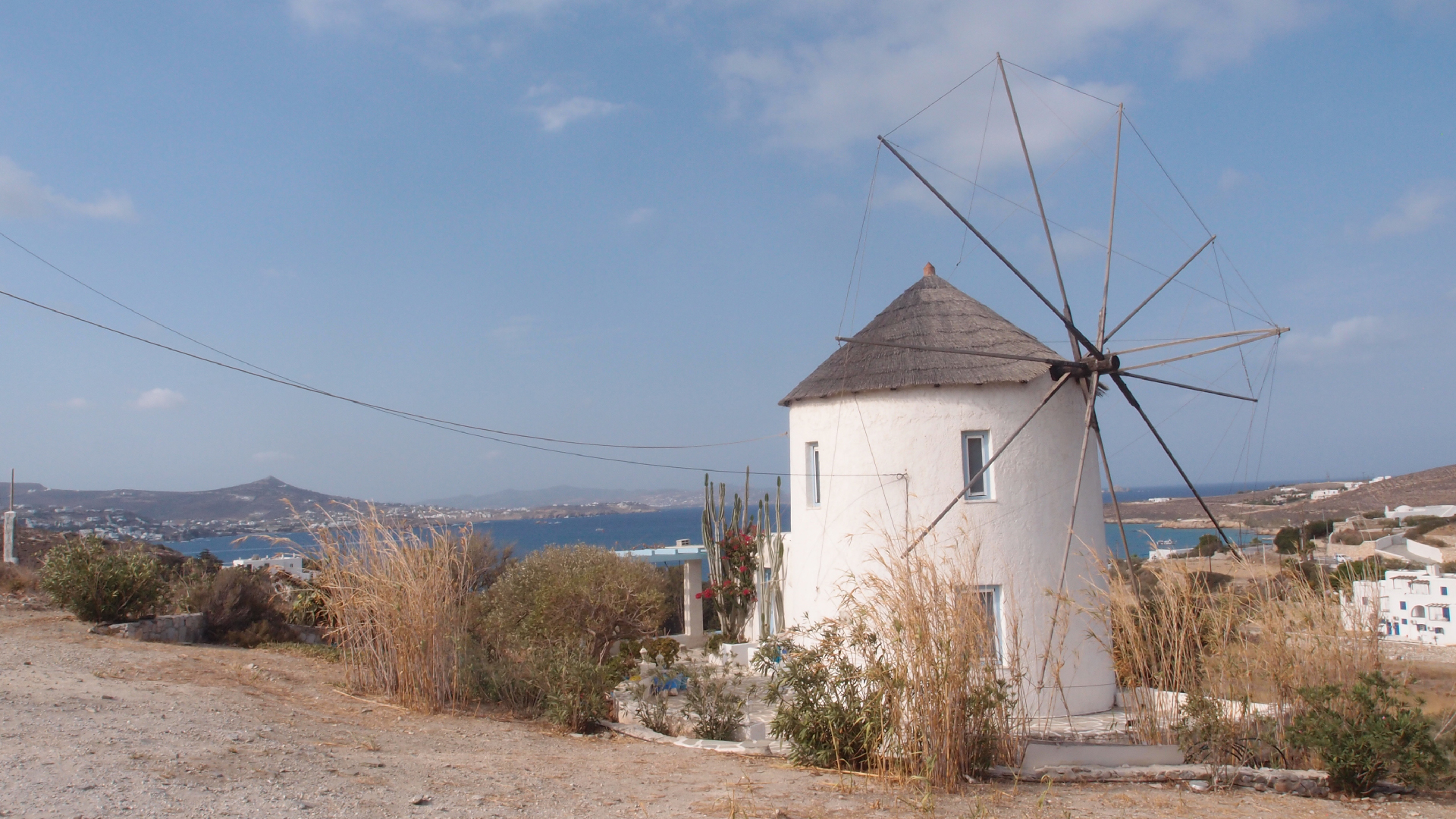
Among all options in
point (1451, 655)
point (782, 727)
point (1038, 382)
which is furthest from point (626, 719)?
point (1451, 655)

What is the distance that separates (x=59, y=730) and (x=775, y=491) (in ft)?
38.5

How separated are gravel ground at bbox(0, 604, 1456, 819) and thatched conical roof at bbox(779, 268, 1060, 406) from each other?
5.60m

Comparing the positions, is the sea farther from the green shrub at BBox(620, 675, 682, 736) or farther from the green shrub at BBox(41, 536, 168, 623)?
the green shrub at BBox(620, 675, 682, 736)

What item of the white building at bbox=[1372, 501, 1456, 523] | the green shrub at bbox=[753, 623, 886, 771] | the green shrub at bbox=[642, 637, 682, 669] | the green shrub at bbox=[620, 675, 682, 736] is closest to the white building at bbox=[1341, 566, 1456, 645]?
the green shrub at bbox=[642, 637, 682, 669]

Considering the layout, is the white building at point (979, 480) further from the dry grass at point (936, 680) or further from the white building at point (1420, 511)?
the white building at point (1420, 511)

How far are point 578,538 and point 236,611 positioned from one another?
2701 cm

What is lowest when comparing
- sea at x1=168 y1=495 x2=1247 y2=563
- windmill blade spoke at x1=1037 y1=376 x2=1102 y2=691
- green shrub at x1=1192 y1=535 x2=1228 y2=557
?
sea at x1=168 y1=495 x2=1247 y2=563

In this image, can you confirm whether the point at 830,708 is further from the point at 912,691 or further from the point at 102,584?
the point at 102,584

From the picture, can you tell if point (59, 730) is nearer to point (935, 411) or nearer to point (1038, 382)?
point (935, 411)

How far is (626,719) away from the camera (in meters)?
10.0

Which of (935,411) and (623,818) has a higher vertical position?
(935,411)

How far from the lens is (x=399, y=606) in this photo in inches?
383

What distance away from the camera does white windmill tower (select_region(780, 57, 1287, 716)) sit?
11.6m

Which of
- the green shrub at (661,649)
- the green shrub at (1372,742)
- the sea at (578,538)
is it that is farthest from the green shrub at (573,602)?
the green shrub at (1372,742)
